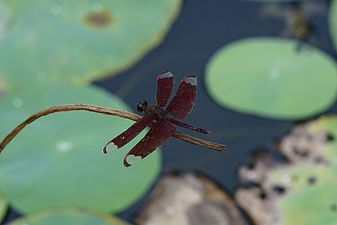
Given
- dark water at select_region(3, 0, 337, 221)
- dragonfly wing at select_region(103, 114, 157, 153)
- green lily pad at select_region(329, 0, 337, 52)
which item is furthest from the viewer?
green lily pad at select_region(329, 0, 337, 52)

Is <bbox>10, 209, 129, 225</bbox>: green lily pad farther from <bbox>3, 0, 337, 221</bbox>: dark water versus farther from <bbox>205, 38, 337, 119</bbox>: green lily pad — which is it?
<bbox>205, 38, 337, 119</bbox>: green lily pad

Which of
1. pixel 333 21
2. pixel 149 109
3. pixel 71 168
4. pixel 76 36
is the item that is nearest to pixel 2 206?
pixel 71 168

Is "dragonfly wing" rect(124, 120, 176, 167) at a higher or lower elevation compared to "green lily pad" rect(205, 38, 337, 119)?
lower

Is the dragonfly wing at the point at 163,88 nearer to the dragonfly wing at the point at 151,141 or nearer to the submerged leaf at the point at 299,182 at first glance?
the dragonfly wing at the point at 151,141

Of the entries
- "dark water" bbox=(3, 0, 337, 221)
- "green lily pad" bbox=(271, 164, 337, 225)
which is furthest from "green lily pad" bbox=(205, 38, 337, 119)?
"green lily pad" bbox=(271, 164, 337, 225)

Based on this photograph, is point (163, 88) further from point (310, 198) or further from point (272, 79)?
point (272, 79)

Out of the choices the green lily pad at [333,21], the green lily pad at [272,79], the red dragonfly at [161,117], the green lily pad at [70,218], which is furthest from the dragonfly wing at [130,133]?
the green lily pad at [333,21]
